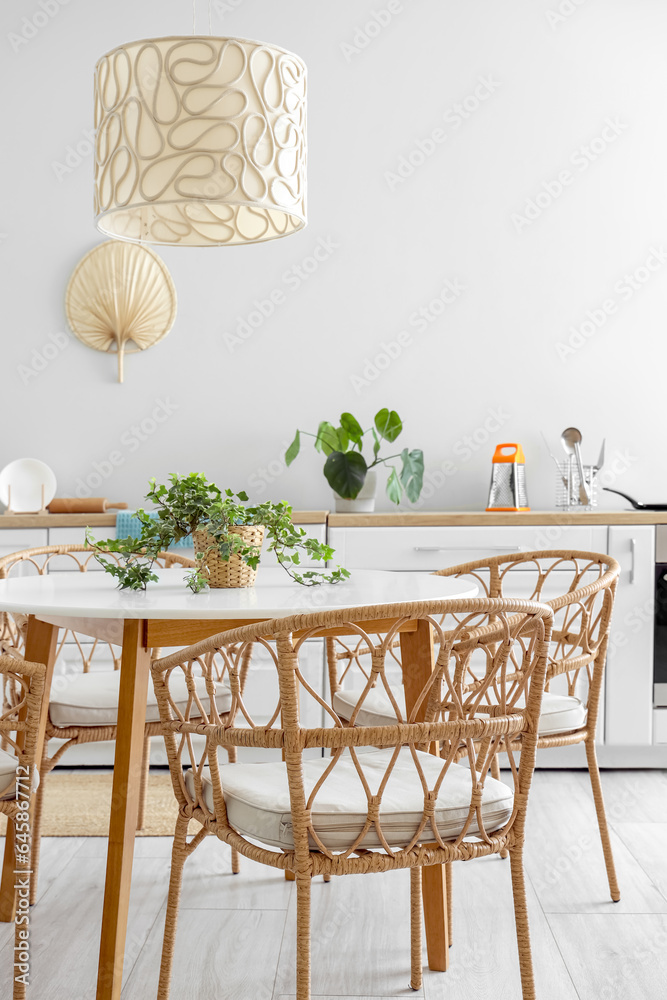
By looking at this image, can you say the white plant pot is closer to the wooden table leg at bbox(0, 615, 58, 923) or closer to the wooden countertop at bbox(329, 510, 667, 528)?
the wooden countertop at bbox(329, 510, 667, 528)

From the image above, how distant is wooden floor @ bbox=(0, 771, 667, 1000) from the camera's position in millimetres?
1703

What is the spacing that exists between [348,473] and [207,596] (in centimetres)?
158

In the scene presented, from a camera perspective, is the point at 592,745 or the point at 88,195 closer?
the point at 592,745

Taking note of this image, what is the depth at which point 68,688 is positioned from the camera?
216cm

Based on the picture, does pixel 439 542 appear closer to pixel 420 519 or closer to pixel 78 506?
pixel 420 519

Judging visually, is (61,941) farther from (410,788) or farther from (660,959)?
(660,959)

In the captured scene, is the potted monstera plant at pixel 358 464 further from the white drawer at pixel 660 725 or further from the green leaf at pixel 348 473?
the white drawer at pixel 660 725

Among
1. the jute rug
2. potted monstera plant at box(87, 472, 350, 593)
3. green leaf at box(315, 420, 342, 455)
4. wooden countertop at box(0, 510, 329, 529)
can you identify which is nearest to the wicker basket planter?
potted monstera plant at box(87, 472, 350, 593)

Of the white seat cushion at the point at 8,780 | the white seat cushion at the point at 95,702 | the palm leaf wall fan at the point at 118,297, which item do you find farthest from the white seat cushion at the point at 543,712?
the palm leaf wall fan at the point at 118,297

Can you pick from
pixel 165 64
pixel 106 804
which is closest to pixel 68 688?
pixel 106 804

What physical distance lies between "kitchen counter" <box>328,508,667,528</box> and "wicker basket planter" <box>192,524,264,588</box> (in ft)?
3.78

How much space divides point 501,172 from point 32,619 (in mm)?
2688

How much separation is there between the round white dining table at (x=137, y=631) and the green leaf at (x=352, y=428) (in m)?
1.50

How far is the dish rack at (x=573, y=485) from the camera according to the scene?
345 cm
